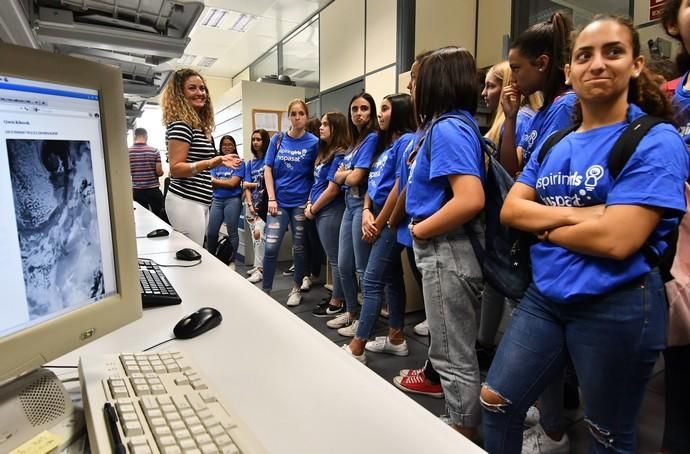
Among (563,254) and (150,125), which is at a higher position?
(150,125)

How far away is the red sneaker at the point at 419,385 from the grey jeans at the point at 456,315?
47cm

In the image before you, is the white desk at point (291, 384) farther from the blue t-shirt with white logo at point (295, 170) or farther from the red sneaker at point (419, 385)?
the blue t-shirt with white logo at point (295, 170)

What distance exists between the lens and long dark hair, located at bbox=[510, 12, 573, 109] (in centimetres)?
126

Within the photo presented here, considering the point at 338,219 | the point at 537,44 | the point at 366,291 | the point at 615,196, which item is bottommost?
the point at 366,291

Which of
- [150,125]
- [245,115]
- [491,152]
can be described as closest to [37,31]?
[491,152]

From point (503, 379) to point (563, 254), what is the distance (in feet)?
1.05

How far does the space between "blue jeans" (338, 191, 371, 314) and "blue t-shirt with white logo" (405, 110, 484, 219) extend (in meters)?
0.83

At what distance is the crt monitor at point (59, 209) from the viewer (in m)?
0.42

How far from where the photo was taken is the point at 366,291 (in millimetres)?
1852

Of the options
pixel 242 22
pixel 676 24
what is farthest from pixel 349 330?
pixel 242 22

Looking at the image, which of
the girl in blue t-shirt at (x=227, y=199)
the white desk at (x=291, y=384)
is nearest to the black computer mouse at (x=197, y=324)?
the white desk at (x=291, y=384)

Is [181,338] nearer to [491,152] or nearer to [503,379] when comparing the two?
[503,379]

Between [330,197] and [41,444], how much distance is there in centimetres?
208

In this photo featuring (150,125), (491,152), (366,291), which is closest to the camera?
(491,152)
